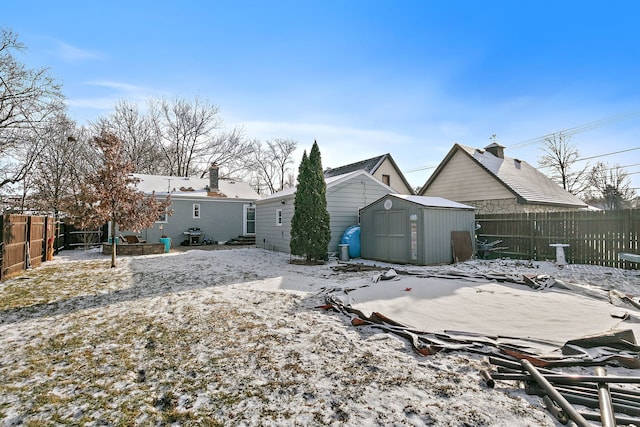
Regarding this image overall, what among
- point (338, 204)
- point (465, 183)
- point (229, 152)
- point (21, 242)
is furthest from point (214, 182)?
point (465, 183)

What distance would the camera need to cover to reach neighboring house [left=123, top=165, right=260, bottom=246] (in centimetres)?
1708

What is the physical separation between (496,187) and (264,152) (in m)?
27.3

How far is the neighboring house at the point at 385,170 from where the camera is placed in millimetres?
21922

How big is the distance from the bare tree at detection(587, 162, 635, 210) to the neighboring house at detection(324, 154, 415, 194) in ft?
64.5

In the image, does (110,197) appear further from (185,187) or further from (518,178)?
(518,178)

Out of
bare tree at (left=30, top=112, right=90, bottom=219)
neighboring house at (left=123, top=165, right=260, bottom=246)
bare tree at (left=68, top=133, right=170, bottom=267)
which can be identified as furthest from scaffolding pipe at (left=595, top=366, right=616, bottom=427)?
bare tree at (left=30, top=112, right=90, bottom=219)

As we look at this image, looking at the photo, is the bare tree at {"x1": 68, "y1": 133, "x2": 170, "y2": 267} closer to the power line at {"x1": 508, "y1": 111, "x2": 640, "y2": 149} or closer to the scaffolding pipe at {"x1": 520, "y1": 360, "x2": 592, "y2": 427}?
the scaffolding pipe at {"x1": 520, "y1": 360, "x2": 592, "y2": 427}

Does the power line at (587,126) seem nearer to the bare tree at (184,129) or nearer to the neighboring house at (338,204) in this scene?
the neighboring house at (338,204)

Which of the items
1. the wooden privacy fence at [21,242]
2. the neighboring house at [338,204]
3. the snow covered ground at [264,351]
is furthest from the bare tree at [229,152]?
the snow covered ground at [264,351]

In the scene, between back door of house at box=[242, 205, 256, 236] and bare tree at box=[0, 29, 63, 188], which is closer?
bare tree at box=[0, 29, 63, 188]

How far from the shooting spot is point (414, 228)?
953 centimetres

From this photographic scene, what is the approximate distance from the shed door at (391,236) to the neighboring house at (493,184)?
20.8 feet

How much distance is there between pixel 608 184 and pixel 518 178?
22.5m

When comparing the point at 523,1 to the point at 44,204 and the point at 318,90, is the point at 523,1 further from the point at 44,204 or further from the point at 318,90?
the point at 44,204
